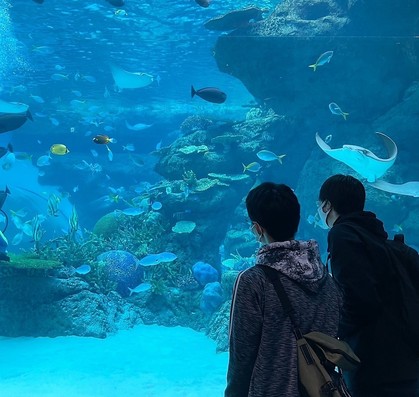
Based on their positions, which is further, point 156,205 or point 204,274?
point 156,205

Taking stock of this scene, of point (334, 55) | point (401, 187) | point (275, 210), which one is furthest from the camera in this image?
point (334, 55)

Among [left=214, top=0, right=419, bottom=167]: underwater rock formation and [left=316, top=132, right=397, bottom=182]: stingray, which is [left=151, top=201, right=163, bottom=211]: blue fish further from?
[left=316, top=132, right=397, bottom=182]: stingray

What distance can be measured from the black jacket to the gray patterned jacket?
29 centimetres

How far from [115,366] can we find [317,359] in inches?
230

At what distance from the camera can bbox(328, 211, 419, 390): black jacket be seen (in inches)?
77.5

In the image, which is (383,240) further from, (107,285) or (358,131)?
(358,131)

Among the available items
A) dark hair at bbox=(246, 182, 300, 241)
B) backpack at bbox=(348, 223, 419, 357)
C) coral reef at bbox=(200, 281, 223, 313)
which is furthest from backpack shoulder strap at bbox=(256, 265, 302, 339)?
coral reef at bbox=(200, 281, 223, 313)

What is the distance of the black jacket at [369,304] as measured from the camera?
197cm

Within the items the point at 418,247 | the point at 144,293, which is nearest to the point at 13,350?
the point at 144,293

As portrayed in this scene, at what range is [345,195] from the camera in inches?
→ 89.9

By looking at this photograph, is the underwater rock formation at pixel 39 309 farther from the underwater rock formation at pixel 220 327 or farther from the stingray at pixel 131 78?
the stingray at pixel 131 78

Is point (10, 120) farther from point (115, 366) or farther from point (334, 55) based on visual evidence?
point (334, 55)

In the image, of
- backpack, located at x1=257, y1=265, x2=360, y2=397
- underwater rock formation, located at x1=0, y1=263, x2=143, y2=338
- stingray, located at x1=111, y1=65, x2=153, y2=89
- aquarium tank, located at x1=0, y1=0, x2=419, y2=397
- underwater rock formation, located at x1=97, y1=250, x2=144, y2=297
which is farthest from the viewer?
stingray, located at x1=111, y1=65, x2=153, y2=89

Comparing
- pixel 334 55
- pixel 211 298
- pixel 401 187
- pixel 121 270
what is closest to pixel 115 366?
pixel 211 298
